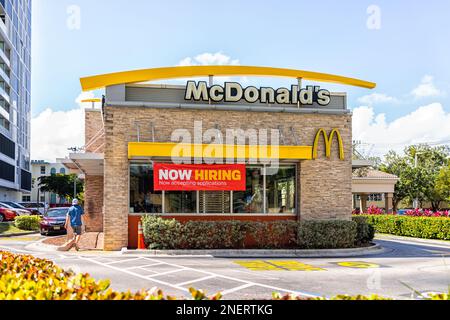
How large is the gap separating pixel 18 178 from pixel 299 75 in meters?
65.3

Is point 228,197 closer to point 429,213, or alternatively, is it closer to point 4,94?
point 429,213

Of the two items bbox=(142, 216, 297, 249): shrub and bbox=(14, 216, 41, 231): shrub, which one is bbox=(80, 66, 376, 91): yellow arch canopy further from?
bbox=(14, 216, 41, 231): shrub

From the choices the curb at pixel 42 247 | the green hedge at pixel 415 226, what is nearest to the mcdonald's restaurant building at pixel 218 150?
the curb at pixel 42 247

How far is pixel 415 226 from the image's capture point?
80.0ft

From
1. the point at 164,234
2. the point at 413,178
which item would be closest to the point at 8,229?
the point at 164,234

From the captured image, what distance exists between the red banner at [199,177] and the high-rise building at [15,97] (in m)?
50.3

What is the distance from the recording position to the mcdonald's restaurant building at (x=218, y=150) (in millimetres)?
16594

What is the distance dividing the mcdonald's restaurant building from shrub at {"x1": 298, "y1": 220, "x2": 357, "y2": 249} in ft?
3.72

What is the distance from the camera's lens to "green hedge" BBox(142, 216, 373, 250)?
15.7 meters

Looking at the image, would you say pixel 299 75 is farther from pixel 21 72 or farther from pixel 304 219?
pixel 21 72

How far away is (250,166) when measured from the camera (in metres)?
17.6

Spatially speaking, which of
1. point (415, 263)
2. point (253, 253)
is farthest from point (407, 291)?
point (253, 253)

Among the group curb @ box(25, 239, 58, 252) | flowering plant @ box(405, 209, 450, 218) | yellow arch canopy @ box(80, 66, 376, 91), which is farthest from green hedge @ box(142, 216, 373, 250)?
flowering plant @ box(405, 209, 450, 218)

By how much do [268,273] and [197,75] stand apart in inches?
334
